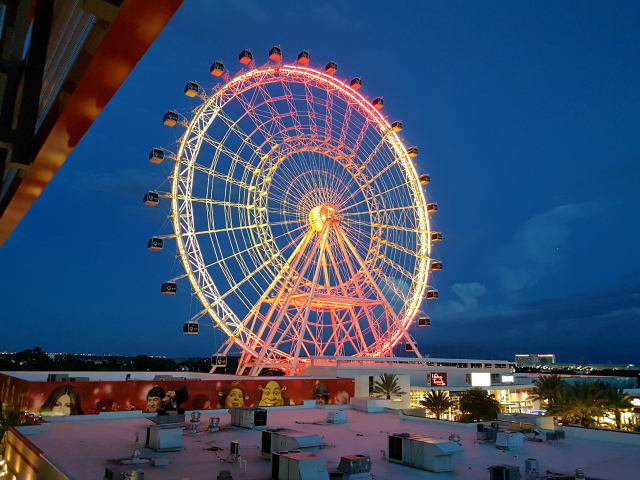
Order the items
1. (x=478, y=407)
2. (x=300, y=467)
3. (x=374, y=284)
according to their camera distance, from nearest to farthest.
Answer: (x=300, y=467) < (x=478, y=407) < (x=374, y=284)

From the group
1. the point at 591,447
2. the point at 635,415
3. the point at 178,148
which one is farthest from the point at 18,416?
the point at 635,415

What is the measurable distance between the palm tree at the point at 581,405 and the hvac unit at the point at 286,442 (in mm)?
16531

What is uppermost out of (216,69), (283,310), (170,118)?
(216,69)

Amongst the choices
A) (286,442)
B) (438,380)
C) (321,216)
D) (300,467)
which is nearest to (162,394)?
(286,442)

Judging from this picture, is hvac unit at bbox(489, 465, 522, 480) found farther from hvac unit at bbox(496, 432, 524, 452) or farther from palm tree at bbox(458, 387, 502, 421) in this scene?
palm tree at bbox(458, 387, 502, 421)

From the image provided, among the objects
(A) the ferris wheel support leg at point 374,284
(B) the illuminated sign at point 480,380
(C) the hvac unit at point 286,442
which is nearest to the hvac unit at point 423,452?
(C) the hvac unit at point 286,442

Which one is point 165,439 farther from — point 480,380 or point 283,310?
point 480,380

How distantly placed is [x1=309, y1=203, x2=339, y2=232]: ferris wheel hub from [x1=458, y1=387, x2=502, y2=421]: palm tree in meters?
14.6

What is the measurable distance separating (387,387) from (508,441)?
16414 millimetres

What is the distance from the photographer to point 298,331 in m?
36.4

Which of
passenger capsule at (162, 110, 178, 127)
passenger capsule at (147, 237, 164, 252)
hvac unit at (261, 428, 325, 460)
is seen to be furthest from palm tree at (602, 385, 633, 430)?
passenger capsule at (162, 110, 178, 127)

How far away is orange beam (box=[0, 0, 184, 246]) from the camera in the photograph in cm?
295

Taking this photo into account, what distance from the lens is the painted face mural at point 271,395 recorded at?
27.5 m

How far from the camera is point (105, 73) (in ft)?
11.5
